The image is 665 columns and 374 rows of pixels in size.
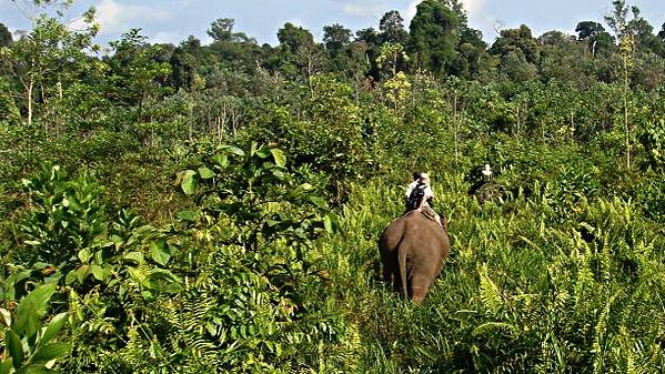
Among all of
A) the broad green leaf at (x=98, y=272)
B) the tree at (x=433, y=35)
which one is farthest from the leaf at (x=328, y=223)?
the tree at (x=433, y=35)

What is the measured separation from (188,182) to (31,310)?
196 cm

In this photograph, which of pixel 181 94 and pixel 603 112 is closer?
pixel 603 112

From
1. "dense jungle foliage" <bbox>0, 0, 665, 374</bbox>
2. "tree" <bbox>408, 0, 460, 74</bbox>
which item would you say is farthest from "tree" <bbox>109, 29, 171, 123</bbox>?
A: "tree" <bbox>408, 0, 460, 74</bbox>

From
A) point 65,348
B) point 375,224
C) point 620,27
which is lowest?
point 375,224

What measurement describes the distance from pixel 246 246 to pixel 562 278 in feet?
7.04

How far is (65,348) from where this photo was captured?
133 cm

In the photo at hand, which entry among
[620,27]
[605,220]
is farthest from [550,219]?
[620,27]

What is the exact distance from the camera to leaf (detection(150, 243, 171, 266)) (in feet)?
10.1

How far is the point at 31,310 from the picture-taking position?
133 cm

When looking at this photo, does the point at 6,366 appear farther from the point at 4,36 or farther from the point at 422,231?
the point at 4,36

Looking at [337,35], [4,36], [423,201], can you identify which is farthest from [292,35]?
[423,201]

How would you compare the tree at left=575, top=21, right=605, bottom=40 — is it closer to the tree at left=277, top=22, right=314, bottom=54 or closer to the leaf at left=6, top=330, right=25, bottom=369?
the tree at left=277, top=22, right=314, bottom=54

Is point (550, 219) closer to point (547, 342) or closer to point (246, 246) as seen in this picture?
point (547, 342)

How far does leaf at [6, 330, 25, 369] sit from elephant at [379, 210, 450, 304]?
522cm
